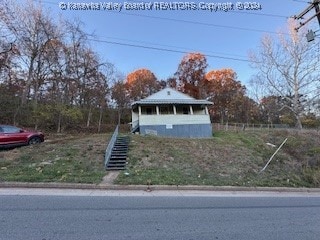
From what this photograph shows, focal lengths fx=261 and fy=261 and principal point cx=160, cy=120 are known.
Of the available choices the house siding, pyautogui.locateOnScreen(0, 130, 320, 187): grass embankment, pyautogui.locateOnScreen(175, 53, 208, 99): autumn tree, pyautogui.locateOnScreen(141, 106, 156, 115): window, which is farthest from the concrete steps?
pyautogui.locateOnScreen(175, 53, 208, 99): autumn tree

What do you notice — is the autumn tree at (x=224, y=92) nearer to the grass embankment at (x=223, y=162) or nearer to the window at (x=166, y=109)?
the window at (x=166, y=109)

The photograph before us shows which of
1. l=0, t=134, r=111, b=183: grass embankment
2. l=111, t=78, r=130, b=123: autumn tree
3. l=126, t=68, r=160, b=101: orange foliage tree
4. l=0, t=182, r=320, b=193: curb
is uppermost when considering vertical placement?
l=126, t=68, r=160, b=101: orange foliage tree

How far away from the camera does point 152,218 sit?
18.6 feet

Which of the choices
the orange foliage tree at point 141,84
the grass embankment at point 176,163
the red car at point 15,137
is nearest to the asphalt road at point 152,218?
the grass embankment at point 176,163

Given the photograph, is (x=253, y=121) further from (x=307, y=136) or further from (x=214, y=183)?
(x=214, y=183)

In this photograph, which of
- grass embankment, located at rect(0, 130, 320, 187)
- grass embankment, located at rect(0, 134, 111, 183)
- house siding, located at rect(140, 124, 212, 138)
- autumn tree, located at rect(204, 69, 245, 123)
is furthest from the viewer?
autumn tree, located at rect(204, 69, 245, 123)

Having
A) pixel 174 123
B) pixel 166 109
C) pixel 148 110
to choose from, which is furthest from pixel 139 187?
pixel 166 109

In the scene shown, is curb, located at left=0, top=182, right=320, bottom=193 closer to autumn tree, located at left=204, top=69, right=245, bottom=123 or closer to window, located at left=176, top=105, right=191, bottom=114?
window, located at left=176, top=105, right=191, bottom=114

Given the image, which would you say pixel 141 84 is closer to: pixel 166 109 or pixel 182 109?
pixel 166 109

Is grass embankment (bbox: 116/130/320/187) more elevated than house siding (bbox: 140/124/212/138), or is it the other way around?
house siding (bbox: 140/124/212/138)

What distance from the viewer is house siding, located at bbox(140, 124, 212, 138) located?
26.7m

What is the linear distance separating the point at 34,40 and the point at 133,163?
2507 centimetres

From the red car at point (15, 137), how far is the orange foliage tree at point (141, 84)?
36.7m

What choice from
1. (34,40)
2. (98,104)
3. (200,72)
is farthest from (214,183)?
(200,72)
